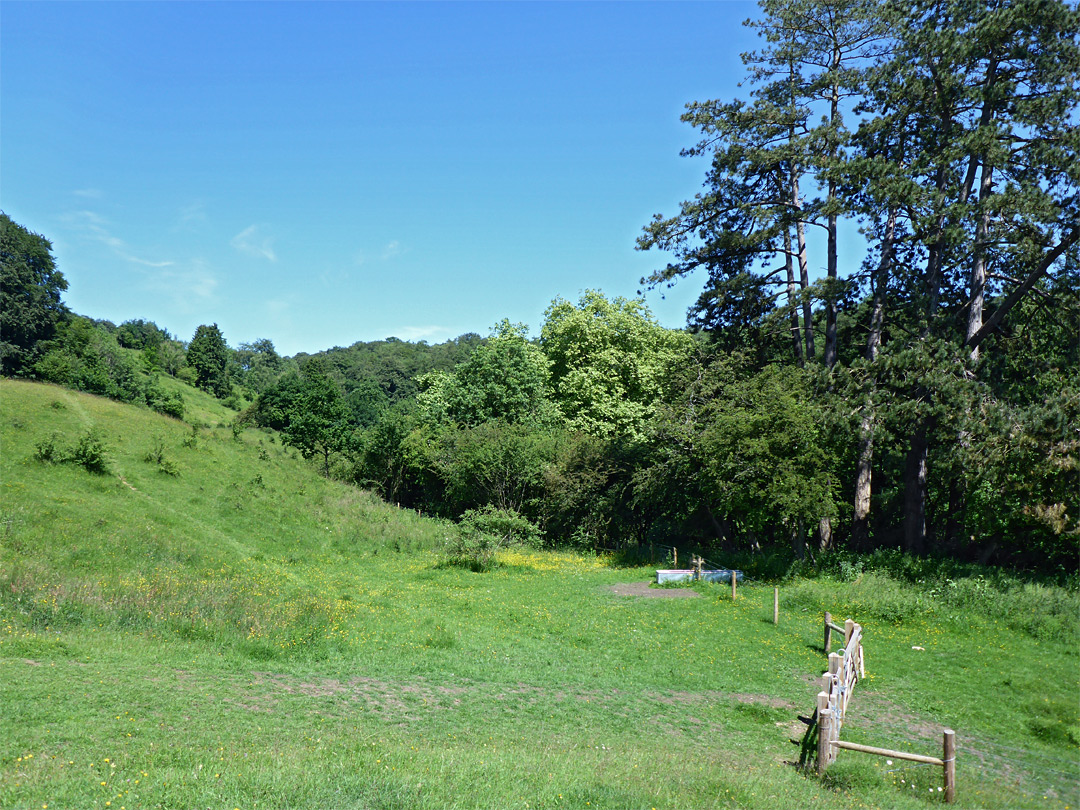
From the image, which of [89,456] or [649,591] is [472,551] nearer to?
[649,591]

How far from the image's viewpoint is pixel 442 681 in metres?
12.3

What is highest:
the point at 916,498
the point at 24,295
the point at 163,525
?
the point at 24,295

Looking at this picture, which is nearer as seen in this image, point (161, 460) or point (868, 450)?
point (868, 450)

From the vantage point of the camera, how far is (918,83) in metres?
22.9

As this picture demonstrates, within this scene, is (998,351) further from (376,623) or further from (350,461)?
(350,461)

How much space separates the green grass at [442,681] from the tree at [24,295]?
70.8ft

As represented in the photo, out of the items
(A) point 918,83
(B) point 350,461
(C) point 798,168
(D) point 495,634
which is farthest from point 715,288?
(B) point 350,461

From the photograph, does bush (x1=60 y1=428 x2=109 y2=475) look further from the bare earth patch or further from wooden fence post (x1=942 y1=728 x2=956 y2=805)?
wooden fence post (x1=942 y1=728 x2=956 y2=805)

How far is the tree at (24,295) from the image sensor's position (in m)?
40.7

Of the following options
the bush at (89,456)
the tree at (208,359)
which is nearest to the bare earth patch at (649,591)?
the bush at (89,456)

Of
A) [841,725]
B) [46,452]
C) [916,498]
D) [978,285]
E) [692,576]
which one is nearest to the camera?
[841,725]

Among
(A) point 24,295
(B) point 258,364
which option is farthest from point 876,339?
(B) point 258,364

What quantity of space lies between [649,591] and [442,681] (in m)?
11.6

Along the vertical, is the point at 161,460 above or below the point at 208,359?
below
